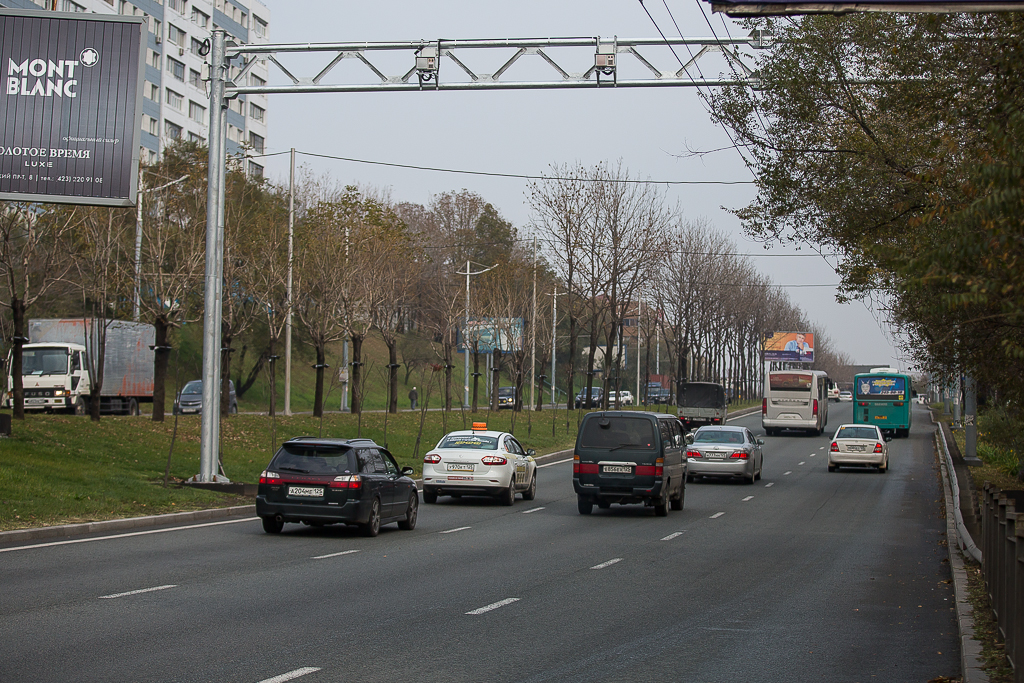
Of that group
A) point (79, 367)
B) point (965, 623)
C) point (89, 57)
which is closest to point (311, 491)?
point (89, 57)

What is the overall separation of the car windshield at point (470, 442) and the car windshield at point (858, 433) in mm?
18871

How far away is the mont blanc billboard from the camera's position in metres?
18.9

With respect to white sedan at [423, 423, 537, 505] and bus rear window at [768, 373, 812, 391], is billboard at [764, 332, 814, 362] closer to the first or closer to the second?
bus rear window at [768, 373, 812, 391]

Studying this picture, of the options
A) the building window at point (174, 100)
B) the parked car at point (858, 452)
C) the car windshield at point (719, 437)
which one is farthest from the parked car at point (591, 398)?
the building window at point (174, 100)

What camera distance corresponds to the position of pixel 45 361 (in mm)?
40031

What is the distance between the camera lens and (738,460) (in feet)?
103

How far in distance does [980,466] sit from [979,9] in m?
31.5

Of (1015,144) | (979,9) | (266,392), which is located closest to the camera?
(979,9)

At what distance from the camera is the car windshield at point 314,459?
16422mm

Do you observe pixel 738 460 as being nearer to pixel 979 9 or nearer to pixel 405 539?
pixel 405 539

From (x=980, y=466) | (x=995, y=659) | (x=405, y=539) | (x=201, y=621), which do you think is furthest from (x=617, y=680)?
(x=980, y=466)

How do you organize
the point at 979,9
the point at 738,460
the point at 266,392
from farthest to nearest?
the point at 266,392, the point at 738,460, the point at 979,9

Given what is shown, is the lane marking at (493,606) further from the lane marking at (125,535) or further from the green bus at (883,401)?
the green bus at (883,401)

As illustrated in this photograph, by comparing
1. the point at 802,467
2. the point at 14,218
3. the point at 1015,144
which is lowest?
the point at 802,467
